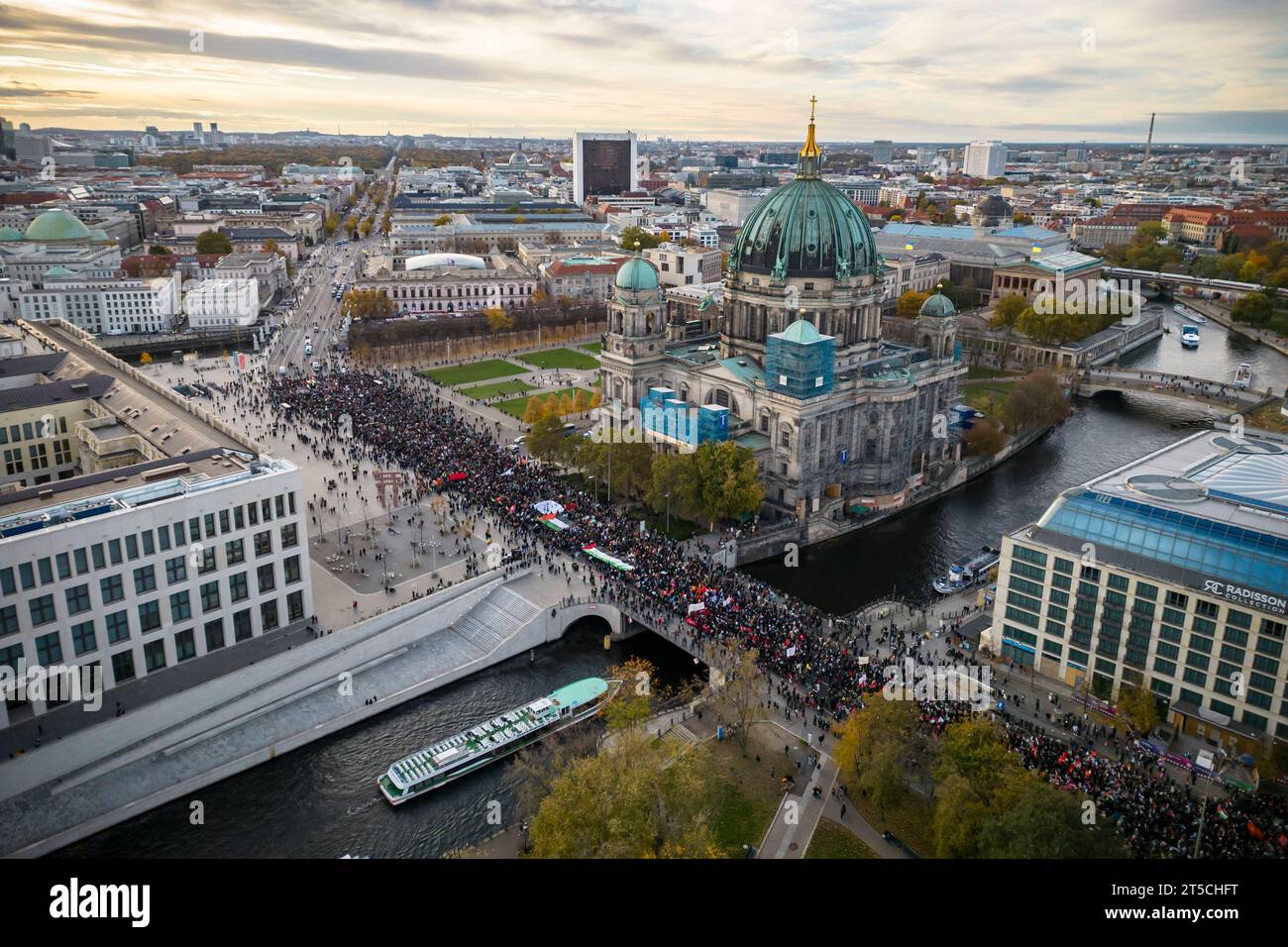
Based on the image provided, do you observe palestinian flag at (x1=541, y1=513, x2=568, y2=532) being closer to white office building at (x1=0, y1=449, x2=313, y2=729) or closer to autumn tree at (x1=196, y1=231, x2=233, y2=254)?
white office building at (x1=0, y1=449, x2=313, y2=729)

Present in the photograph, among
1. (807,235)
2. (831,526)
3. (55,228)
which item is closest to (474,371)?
(807,235)

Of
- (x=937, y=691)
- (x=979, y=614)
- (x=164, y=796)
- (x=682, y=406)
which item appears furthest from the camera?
(x=682, y=406)

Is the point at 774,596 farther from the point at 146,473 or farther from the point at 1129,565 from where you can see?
the point at 146,473

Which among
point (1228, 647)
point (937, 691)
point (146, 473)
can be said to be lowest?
point (937, 691)

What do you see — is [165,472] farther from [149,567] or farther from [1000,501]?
[1000,501]

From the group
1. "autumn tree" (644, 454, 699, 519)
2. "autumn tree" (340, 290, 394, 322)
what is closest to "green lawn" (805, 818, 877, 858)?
"autumn tree" (644, 454, 699, 519)

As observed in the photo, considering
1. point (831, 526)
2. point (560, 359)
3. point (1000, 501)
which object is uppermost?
point (560, 359)

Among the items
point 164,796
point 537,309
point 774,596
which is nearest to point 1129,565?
point 774,596
